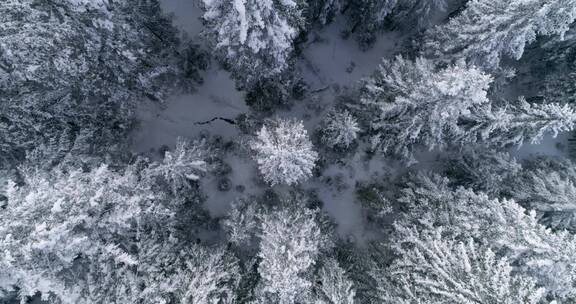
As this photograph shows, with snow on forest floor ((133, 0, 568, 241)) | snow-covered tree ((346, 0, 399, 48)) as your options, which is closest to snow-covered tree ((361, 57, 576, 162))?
snow-covered tree ((346, 0, 399, 48))

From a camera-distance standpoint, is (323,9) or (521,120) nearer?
(521,120)

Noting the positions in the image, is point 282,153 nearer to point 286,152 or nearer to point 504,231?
point 286,152

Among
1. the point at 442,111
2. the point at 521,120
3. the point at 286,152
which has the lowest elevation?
the point at 286,152

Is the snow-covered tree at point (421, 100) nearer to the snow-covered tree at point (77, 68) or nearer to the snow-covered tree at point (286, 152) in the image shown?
the snow-covered tree at point (286, 152)

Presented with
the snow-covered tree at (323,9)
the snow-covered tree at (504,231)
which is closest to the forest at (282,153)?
the snow-covered tree at (504,231)

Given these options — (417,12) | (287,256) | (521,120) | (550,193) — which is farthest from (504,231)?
(417,12)

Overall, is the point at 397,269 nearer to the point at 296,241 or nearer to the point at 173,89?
the point at 296,241
